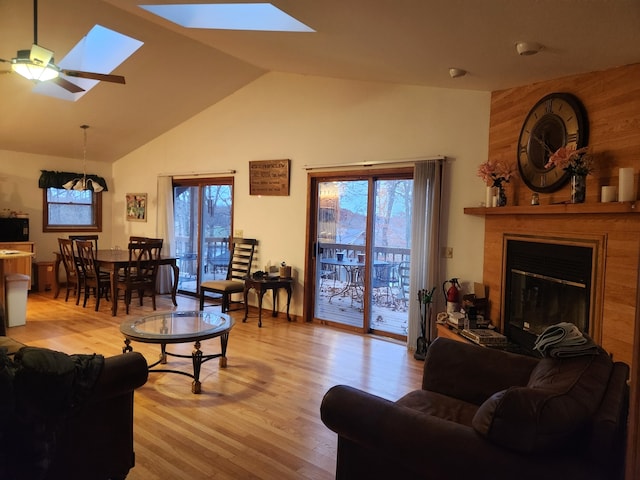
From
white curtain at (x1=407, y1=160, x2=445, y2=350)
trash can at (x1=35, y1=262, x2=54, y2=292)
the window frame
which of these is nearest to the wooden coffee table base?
white curtain at (x1=407, y1=160, x2=445, y2=350)

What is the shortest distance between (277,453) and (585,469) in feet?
5.41

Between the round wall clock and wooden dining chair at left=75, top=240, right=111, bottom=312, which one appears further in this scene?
wooden dining chair at left=75, top=240, right=111, bottom=312

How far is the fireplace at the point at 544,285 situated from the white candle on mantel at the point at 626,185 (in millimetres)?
398

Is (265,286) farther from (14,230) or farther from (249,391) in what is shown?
(14,230)

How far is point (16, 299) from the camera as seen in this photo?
496 cm

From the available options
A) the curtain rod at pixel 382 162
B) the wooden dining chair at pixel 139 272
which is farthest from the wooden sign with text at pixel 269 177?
the wooden dining chair at pixel 139 272

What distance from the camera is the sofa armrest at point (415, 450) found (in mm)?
1298

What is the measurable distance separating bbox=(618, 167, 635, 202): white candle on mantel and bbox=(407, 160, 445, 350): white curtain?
1792 millimetres

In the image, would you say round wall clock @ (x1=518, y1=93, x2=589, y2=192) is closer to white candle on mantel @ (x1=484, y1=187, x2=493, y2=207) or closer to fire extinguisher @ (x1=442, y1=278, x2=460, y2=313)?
white candle on mantel @ (x1=484, y1=187, x2=493, y2=207)

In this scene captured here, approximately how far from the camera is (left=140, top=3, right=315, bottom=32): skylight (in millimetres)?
3215

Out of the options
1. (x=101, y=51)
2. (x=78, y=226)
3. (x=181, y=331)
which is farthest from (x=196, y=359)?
(x=78, y=226)

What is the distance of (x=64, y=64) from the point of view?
4855 mm

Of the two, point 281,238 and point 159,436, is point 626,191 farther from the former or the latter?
point 281,238

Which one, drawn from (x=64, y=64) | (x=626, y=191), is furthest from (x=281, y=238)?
(x=626, y=191)
